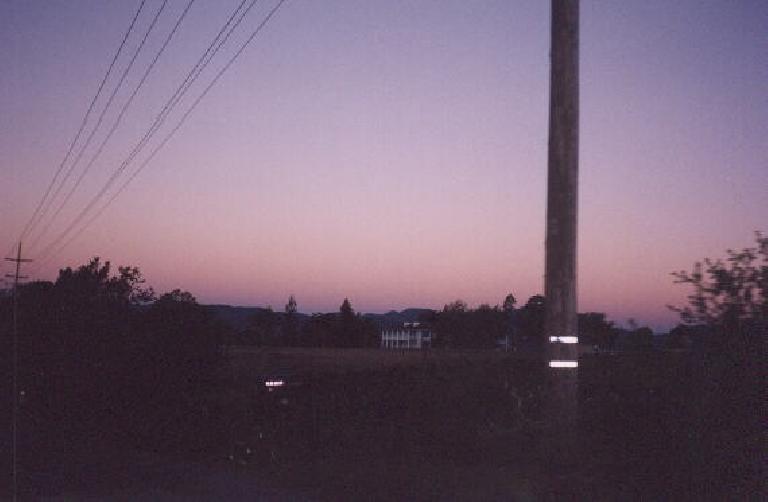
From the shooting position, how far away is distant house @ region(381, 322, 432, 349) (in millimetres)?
112812

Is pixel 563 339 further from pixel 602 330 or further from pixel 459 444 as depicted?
pixel 602 330

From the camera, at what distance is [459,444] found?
1552 cm

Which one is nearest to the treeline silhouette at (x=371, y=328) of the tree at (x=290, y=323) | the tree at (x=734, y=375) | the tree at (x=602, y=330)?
the tree at (x=290, y=323)

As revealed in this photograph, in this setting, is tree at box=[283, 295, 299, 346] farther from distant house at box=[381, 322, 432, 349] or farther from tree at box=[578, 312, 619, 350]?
tree at box=[578, 312, 619, 350]

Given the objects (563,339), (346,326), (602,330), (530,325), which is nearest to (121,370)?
(602,330)

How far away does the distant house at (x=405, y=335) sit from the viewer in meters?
113

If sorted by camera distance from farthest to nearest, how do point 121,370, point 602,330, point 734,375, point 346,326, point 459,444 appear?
point 346,326 < point 121,370 < point 602,330 < point 459,444 < point 734,375

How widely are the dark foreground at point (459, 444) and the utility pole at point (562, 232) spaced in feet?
1.96

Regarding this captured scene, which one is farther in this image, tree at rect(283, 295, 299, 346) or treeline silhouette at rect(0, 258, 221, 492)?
tree at rect(283, 295, 299, 346)

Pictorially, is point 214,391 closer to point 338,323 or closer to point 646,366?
point 646,366

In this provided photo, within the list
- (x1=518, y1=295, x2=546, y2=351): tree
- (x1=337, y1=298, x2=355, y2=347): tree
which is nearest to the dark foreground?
(x1=518, y1=295, x2=546, y2=351): tree

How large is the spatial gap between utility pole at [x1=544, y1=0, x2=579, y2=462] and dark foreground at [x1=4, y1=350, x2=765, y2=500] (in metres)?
0.60

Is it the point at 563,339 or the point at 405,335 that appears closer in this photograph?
the point at 563,339

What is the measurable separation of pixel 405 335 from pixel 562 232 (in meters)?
114
